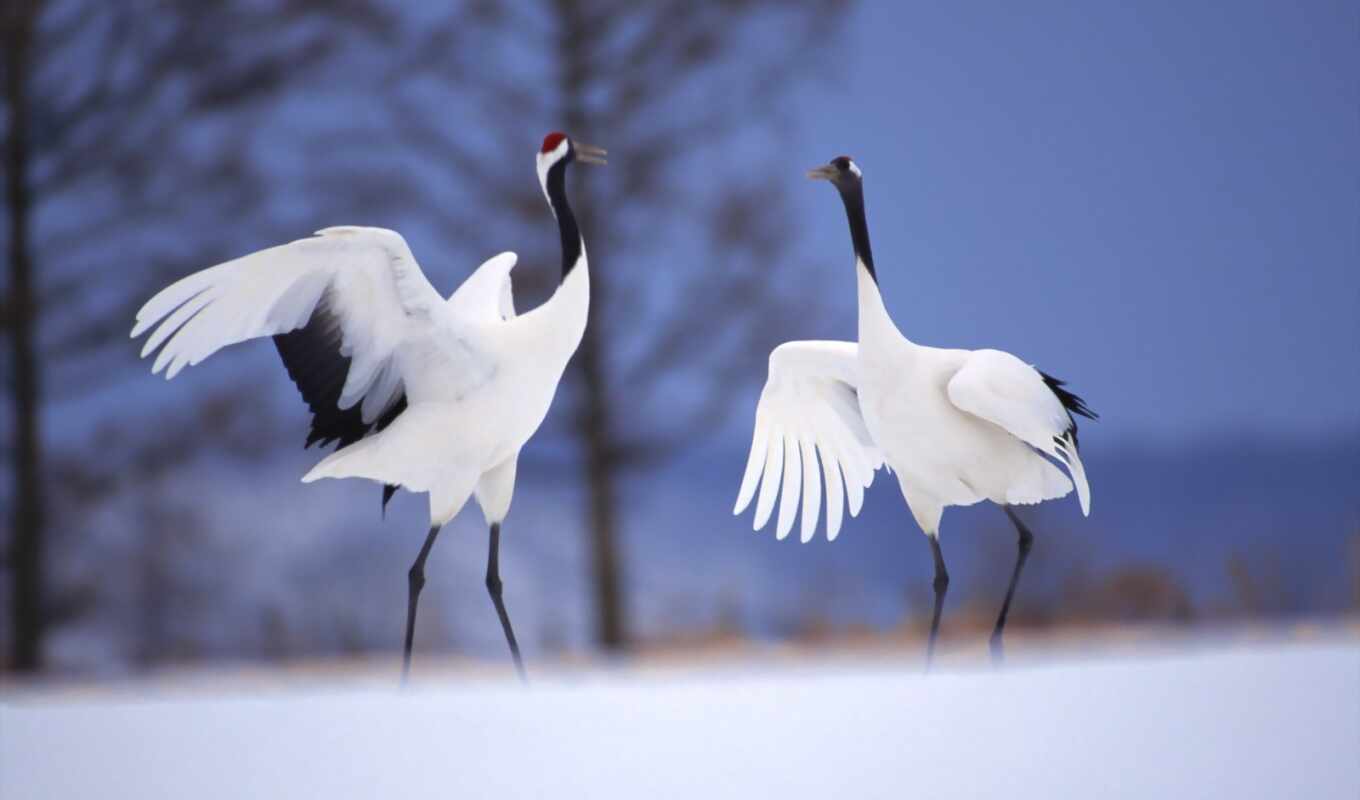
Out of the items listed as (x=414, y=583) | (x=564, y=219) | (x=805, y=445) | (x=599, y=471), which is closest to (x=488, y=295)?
(x=564, y=219)

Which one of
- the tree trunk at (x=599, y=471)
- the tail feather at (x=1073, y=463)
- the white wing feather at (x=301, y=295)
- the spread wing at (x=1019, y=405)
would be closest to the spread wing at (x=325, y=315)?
the white wing feather at (x=301, y=295)

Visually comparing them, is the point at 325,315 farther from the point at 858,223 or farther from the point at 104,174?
the point at 104,174

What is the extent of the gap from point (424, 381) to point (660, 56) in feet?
10.3

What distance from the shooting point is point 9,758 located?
2.15 m

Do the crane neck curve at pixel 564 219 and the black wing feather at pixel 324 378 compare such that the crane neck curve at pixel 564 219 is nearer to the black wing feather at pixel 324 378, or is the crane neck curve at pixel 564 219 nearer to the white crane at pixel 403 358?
the white crane at pixel 403 358

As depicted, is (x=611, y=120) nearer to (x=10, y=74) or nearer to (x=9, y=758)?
(x=10, y=74)

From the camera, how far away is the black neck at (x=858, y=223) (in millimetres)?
3195

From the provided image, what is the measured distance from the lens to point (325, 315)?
311cm

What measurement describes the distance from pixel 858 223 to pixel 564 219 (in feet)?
2.25

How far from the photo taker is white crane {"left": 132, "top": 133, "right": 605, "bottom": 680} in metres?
3.05

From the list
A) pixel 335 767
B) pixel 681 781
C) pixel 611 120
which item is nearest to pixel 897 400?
pixel 681 781

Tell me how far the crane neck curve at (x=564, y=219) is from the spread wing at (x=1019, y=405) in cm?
91

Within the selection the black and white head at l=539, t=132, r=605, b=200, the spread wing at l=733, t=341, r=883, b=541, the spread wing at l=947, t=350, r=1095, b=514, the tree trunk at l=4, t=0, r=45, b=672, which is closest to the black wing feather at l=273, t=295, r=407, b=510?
the black and white head at l=539, t=132, r=605, b=200

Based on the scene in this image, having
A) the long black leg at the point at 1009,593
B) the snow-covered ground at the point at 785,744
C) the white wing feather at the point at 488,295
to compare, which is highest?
the white wing feather at the point at 488,295
